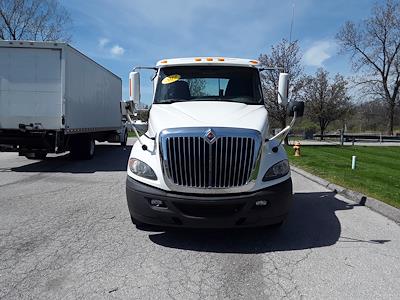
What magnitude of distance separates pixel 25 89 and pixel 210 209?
9.15 meters

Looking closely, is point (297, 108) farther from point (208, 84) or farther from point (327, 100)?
point (327, 100)

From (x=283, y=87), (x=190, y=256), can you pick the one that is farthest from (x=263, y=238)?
(x=283, y=87)

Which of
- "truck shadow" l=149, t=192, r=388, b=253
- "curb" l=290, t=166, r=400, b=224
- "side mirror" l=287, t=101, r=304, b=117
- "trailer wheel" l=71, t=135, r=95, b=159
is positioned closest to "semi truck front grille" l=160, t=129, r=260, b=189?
"truck shadow" l=149, t=192, r=388, b=253

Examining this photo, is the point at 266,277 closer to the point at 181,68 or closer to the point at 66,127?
the point at 181,68

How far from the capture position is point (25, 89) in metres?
11.9

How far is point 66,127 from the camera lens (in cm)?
1214

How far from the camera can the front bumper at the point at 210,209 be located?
15.8 ft

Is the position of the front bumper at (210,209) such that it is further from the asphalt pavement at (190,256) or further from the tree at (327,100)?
the tree at (327,100)

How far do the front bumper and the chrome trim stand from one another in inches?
4.4

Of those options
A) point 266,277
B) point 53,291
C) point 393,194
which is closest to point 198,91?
point 266,277

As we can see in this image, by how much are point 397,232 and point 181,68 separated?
4.14 m

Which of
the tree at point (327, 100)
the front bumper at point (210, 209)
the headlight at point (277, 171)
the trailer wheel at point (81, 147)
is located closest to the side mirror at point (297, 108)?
the headlight at point (277, 171)

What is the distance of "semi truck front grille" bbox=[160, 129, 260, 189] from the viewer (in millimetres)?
4828

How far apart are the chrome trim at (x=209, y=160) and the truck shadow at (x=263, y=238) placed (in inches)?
29.4
